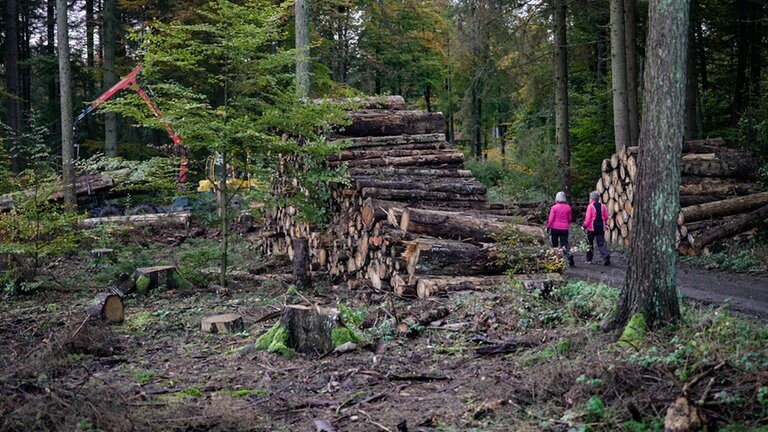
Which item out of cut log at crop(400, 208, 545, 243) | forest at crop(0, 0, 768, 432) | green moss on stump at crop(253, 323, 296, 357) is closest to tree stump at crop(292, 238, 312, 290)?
forest at crop(0, 0, 768, 432)

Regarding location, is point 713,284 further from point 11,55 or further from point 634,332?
point 11,55

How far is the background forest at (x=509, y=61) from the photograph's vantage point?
21.0 meters

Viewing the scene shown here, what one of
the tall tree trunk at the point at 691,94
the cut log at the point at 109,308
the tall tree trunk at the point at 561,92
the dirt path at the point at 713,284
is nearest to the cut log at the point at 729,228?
the dirt path at the point at 713,284

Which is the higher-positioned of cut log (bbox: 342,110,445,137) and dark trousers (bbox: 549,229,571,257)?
cut log (bbox: 342,110,445,137)

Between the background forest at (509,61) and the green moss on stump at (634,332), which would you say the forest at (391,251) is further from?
the background forest at (509,61)

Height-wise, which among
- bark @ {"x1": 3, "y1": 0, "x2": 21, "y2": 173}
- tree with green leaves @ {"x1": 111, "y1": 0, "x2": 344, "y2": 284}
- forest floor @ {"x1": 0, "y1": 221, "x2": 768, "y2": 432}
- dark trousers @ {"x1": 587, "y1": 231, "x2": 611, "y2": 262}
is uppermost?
bark @ {"x1": 3, "y1": 0, "x2": 21, "y2": 173}

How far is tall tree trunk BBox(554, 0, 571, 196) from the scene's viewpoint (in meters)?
20.8

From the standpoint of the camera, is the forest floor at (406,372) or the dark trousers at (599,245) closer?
the forest floor at (406,372)

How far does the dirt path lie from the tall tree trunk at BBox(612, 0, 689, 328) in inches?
85.4

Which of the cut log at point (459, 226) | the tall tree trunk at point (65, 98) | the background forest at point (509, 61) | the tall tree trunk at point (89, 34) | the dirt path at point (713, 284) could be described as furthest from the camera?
the tall tree trunk at point (89, 34)

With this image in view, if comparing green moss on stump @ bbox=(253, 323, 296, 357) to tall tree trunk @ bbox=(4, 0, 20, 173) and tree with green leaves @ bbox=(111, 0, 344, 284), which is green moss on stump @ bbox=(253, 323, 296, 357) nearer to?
tree with green leaves @ bbox=(111, 0, 344, 284)

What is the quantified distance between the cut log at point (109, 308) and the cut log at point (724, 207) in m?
12.0

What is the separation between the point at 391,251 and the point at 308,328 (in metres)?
3.52

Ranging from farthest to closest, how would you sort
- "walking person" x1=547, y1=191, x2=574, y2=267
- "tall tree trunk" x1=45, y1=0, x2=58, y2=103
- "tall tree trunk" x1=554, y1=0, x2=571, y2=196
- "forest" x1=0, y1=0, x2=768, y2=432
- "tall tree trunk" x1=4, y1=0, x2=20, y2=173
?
"tall tree trunk" x1=45, y1=0, x2=58, y2=103 → "tall tree trunk" x1=4, y1=0, x2=20, y2=173 → "tall tree trunk" x1=554, y1=0, x2=571, y2=196 → "walking person" x1=547, y1=191, x2=574, y2=267 → "forest" x1=0, y1=0, x2=768, y2=432
